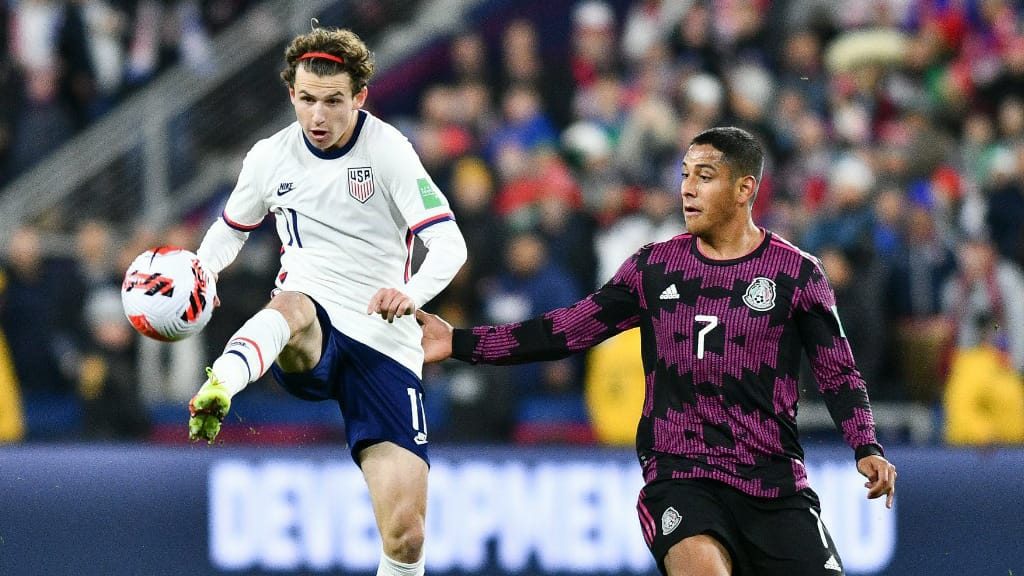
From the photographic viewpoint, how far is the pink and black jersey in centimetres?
607

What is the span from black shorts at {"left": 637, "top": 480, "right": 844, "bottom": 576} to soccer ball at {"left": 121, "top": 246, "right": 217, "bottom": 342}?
195 centimetres

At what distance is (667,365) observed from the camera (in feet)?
20.2

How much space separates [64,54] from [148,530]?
19.8 ft

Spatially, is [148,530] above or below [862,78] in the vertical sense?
below

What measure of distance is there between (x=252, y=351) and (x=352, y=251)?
81 cm

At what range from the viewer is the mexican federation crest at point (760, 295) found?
6.10 meters

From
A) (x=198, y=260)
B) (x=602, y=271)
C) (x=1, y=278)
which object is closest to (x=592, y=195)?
(x=602, y=271)

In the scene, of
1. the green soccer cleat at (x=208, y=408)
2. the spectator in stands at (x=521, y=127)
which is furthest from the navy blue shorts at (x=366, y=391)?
the spectator in stands at (x=521, y=127)

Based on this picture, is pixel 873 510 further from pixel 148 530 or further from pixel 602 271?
pixel 148 530

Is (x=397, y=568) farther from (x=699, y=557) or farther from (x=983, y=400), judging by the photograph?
(x=983, y=400)

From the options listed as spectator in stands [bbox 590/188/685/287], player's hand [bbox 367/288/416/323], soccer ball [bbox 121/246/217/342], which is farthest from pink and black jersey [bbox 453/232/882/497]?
spectator in stands [bbox 590/188/685/287]

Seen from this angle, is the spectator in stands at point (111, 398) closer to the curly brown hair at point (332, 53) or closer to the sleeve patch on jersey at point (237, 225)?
the sleeve patch on jersey at point (237, 225)

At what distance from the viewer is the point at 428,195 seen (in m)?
6.74

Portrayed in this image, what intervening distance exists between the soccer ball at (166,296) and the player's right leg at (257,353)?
212 millimetres
